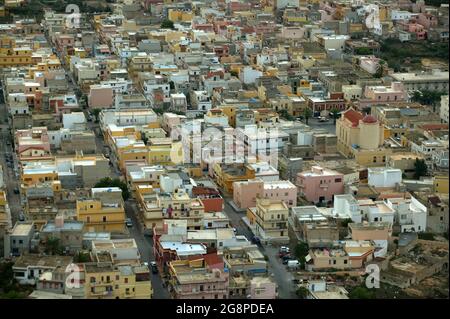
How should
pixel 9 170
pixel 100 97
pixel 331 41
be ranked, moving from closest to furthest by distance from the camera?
pixel 9 170, pixel 100 97, pixel 331 41

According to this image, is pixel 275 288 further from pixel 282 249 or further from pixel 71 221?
pixel 71 221

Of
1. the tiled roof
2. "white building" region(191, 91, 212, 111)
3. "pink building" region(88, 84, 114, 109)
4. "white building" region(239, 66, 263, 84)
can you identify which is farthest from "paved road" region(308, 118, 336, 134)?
"pink building" region(88, 84, 114, 109)

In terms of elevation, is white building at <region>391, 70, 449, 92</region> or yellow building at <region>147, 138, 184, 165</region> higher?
yellow building at <region>147, 138, 184, 165</region>

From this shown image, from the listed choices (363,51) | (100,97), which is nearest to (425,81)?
(363,51)

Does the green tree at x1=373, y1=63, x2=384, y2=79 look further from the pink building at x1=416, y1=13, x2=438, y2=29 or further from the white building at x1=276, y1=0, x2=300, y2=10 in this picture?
the white building at x1=276, y1=0, x2=300, y2=10

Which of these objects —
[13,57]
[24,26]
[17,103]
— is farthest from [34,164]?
[24,26]

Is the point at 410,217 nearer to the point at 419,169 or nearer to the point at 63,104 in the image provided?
the point at 419,169

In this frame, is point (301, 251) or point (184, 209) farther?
point (184, 209)

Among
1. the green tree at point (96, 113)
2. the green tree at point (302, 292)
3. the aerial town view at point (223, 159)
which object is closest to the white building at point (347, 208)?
the aerial town view at point (223, 159)

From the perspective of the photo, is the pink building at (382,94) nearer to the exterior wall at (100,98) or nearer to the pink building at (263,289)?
the exterior wall at (100,98)
